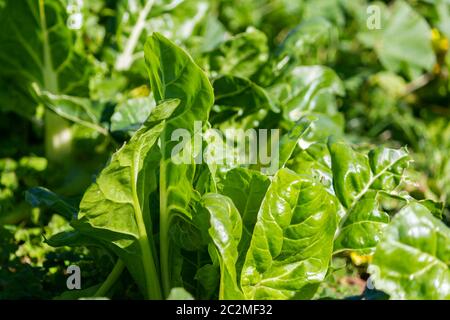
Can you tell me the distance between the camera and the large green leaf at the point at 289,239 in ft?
5.10

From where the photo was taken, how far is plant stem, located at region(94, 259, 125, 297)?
171 cm

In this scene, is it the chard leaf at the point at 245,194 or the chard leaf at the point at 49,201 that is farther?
the chard leaf at the point at 49,201

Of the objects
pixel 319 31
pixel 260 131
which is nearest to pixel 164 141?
pixel 260 131

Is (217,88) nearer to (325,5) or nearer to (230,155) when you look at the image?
(230,155)

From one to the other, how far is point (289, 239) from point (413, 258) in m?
0.31

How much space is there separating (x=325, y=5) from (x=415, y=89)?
0.71m

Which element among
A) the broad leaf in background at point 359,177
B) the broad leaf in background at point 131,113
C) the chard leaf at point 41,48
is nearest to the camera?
the broad leaf in background at point 359,177

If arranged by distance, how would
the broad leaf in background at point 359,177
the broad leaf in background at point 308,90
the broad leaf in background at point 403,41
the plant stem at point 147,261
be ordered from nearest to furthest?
1. the plant stem at point 147,261
2. the broad leaf in background at point 359,177
3. the broad leaf in background at point 308,90
4. the broad leaf in background at point 403,41

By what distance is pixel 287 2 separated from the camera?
341 cm

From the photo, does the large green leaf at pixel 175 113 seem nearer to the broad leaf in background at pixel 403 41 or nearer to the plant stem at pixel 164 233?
the plant stem at pixel 164 233

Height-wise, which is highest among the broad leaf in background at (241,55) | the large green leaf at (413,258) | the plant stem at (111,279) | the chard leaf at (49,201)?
the broad leaf in background at (241,55)

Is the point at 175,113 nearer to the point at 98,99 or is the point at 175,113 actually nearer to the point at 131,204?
the point at 131,204

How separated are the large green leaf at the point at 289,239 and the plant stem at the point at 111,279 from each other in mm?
368

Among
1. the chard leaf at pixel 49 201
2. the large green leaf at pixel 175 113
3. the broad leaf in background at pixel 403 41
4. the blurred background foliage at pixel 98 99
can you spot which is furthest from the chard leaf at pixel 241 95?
the broad leaf in background at pixel 403 41
